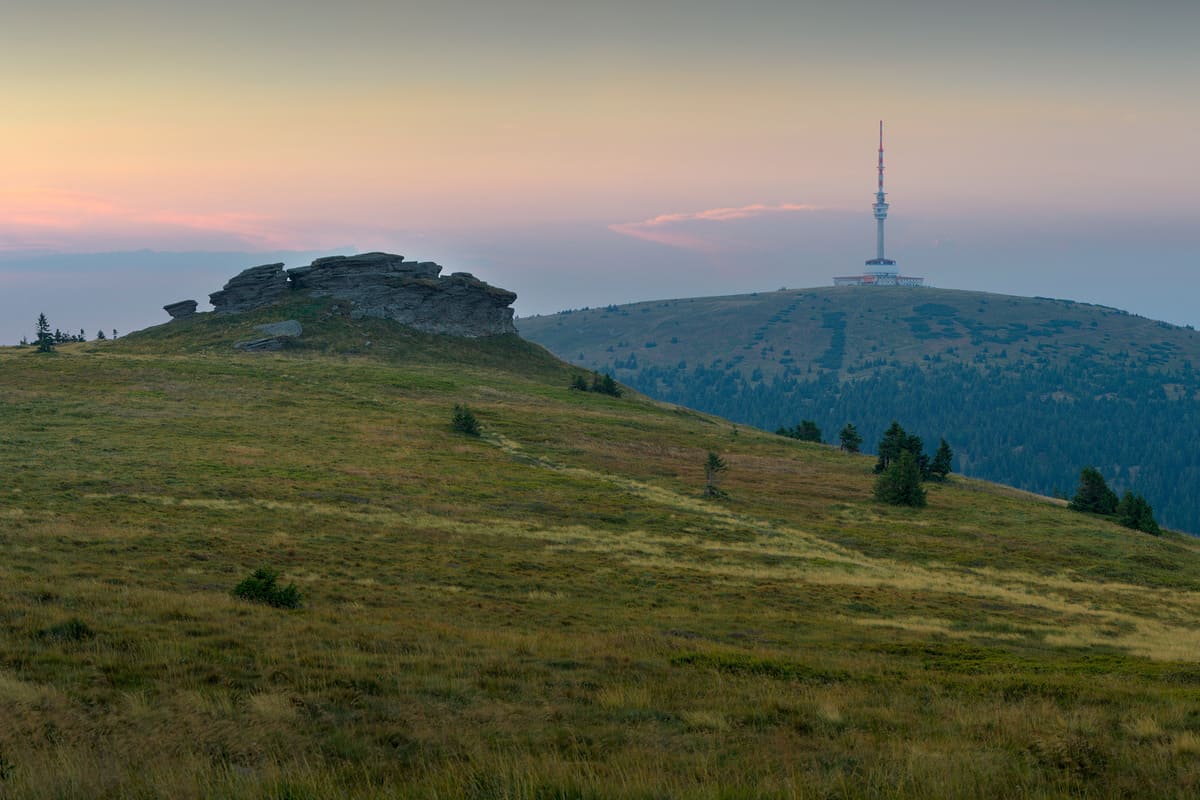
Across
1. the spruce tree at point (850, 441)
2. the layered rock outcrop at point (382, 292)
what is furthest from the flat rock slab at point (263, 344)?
the spruce tree at point (850, 441)

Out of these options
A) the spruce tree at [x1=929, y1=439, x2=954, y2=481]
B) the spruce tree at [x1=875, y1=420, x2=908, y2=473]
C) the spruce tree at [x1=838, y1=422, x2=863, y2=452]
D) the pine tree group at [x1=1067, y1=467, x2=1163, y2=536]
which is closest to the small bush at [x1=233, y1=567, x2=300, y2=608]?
the spruce tree at [x1=875, y1=420, x2=908, y2=473]

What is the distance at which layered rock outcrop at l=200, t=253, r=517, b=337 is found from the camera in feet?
393

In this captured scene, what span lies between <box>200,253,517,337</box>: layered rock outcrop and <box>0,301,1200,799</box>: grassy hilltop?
191 feet

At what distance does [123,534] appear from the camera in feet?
85.6

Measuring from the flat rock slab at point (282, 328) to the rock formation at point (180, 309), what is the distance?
22.6 metres

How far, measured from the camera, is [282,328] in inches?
4227

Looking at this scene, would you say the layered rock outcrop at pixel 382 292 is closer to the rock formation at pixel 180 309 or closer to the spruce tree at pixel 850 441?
the rock formation at pixel 180 309

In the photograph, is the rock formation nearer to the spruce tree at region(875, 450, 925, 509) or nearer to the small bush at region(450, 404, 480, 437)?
the small bush at region(450, 404, 480, 437)

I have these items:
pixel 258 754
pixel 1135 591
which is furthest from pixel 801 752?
pixel 1135 591

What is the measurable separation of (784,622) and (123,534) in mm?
21534

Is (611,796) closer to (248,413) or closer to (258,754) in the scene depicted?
(258,754)

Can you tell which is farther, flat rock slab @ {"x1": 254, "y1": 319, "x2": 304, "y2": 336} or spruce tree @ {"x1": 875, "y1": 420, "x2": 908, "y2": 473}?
flat rock slab @ {"x1": 254, "y1": 319, "x2": 304, "y2": 336}

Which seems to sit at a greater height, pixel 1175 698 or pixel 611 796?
pixel 611 796

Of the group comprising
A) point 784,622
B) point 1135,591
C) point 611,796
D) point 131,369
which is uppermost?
point 131,369
